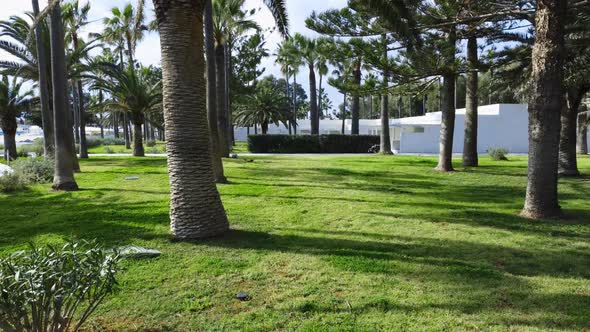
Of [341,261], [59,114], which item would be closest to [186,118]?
[341,261]

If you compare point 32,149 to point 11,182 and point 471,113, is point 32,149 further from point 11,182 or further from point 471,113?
point 471,113

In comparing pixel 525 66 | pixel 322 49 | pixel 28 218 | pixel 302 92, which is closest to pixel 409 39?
pixel 322 49

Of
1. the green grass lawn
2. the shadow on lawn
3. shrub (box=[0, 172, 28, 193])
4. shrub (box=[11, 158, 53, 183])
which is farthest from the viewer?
shrub (box=[11, 158, 53, 183])

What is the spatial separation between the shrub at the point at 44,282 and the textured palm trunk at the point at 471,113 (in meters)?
13.7

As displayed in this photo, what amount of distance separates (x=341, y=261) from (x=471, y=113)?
12638 mm

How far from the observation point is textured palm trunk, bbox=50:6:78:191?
37.7 ft

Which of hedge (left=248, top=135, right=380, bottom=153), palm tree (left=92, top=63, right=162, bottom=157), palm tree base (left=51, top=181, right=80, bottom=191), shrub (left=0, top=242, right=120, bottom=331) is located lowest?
palm tree base (left=51, top=181, right=80, bottom=191)

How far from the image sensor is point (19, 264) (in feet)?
10.3

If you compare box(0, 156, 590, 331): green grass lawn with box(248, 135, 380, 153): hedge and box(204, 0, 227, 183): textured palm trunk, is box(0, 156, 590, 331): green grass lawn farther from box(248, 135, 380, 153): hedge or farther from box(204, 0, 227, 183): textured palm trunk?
box(248, 135, 380, 153): hedge

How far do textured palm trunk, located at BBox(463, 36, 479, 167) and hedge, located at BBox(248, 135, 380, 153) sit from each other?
1577 centimetres

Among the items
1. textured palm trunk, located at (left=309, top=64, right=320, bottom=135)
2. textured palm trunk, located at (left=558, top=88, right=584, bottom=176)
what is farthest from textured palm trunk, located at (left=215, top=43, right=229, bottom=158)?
textured palm trunk, located at (left=309, top=64, right=320, bottom=135)

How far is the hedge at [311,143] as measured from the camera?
102 ft

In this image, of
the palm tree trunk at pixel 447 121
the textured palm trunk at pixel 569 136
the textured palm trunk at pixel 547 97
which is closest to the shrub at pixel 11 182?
the textured palm trunk at pixel 547 97

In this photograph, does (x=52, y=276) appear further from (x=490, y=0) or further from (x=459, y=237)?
(x=490, y=0)
